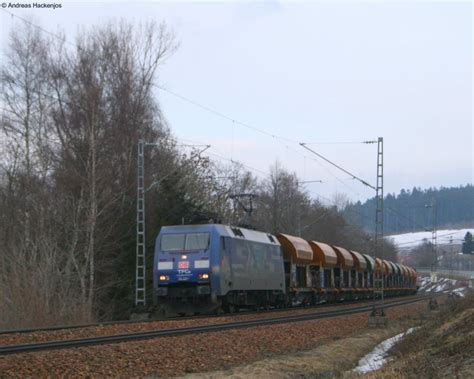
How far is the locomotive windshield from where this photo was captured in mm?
25906

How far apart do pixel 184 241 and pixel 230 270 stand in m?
2.16

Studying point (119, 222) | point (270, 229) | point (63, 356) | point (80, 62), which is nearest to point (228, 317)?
point (63, 356)

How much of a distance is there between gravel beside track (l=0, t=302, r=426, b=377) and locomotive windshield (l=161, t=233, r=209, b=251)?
6.39m

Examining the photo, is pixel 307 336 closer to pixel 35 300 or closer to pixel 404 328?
pixel 404 328

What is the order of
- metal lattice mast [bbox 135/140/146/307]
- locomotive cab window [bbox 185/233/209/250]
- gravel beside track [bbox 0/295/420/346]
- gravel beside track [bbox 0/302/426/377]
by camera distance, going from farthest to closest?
metal lattice mast [bbox 135/140/146/307], locomotive cab window [bbox 185/233/209/250], gravel beside track [bbox 0/295/420/346], gravel beside track [bbox 0/302/426/377]

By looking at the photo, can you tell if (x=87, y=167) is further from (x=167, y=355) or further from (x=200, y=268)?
(x=167, y=355)

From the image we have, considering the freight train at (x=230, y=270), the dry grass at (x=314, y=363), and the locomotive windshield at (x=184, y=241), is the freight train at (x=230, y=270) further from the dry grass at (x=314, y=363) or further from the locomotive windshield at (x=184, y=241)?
the dry grass at (x=314, y=363)

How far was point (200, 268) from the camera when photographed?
25469 mm

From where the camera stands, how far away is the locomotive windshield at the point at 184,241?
85.0 ft

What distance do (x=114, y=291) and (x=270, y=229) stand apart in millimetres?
36944

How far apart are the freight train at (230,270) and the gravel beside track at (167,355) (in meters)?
5.81

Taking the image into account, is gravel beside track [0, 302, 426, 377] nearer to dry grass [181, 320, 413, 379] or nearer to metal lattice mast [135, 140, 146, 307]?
dry grass [181, 320, 413, 379]

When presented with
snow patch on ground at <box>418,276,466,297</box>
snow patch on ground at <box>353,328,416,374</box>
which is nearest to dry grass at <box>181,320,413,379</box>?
snow patch on ground at <box>353,328,416,374</box>

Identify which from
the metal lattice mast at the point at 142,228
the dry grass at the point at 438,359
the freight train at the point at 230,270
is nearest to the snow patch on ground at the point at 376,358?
the dry grass at the point at 438,359
